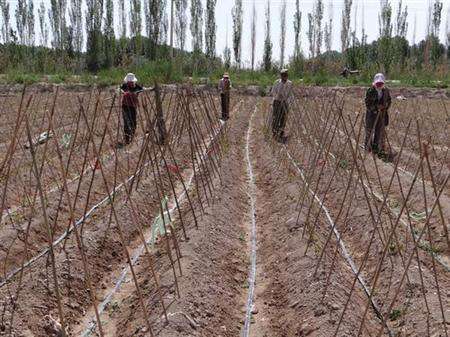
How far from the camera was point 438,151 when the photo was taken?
7.79 meters

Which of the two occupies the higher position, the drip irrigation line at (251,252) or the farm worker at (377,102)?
the farm worker at (377,102)

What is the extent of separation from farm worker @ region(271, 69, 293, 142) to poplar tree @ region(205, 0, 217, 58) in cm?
1736

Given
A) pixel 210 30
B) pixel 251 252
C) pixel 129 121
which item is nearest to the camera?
pixel 251 252

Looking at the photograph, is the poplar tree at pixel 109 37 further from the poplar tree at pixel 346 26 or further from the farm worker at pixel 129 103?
the farm worker at pixel 129 103

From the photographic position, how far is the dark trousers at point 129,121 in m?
8.17

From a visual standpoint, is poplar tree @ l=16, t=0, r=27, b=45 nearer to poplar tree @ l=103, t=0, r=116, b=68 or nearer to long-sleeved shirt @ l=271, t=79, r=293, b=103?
poplar tree @ l=103, t=0, r=116, b=68

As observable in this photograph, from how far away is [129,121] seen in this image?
27.1 ft

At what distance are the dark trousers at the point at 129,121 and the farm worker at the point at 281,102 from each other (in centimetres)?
220

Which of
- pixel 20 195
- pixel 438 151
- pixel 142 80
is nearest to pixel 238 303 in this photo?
pixel 20 195

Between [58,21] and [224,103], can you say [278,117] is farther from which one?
[58,21]

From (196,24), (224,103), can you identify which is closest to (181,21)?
(196,24)

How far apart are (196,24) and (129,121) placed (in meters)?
A: 19.7

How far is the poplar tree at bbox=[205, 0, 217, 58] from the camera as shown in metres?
26.3

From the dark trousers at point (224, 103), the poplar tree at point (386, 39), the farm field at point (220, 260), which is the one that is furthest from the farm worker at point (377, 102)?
the poplar tree at point (386, 39)
